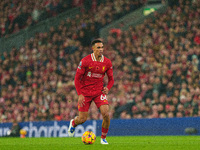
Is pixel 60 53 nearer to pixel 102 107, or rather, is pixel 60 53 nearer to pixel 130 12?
pixel 130 12

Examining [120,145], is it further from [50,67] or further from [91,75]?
[50,67]

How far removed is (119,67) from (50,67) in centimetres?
493

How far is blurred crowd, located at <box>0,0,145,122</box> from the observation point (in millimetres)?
22984

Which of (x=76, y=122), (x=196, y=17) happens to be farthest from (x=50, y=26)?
(x=76, y=122)

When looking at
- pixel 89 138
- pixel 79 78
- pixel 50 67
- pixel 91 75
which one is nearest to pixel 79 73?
pixel 79 78

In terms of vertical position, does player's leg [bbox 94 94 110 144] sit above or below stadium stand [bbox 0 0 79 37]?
below

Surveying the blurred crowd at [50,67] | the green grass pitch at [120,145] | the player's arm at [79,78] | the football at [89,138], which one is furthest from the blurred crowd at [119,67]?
the player's arm at [79,78]

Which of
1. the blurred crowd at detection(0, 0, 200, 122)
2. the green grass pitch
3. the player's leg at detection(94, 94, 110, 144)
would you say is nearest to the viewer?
the green grass pitch

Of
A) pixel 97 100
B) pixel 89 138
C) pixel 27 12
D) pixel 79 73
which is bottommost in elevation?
pixel 89 138

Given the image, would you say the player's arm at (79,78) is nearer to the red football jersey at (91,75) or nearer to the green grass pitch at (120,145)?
the red football jersey at (91,75)

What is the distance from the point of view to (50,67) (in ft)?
83.0

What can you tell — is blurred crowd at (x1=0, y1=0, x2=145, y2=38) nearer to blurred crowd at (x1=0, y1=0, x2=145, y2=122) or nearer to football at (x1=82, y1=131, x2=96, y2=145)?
blurred crowd at (x1=0, y1=0, x2=145, y2=122)

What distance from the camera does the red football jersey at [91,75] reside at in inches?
442

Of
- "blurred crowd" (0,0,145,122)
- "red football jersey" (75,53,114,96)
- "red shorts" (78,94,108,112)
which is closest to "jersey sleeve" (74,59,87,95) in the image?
"red football jersey" (75,53,114,96)
